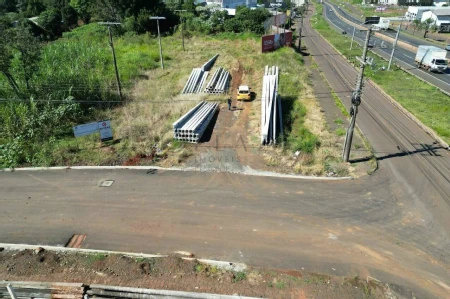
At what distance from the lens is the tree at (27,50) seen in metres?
24.8

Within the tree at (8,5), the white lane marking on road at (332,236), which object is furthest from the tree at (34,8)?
the white lane marking on road at (332,236)

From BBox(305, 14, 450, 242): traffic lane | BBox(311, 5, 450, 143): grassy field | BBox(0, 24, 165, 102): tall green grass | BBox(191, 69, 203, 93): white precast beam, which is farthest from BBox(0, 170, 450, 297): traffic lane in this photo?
BBox(191, 69, 203, 93): white precast beam

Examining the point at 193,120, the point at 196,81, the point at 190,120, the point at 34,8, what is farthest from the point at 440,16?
the point at 34,8

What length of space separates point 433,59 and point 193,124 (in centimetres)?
3352

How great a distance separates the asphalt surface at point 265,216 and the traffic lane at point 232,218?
0.16 ft

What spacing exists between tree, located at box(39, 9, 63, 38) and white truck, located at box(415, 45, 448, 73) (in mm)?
64957

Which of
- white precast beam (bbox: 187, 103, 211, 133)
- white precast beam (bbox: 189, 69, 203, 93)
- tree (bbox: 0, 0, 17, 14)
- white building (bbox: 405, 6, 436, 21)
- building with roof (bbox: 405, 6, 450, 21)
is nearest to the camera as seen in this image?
white precast beam (bbox: 187, 103, 211, 133)

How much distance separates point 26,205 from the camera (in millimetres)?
16484

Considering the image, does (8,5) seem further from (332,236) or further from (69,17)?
(332,236)

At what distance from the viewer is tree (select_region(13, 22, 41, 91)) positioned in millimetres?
24766

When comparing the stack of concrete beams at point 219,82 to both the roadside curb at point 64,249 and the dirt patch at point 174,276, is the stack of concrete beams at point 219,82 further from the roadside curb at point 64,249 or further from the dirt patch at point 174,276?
the dirt patch at point 174,276

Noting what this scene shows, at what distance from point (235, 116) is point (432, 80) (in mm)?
25907

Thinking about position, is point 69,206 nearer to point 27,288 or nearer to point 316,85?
point 27,288

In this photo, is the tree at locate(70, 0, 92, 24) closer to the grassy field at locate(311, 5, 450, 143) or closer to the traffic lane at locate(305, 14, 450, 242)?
the grassy field at locate(311, 5, 450, 143)
